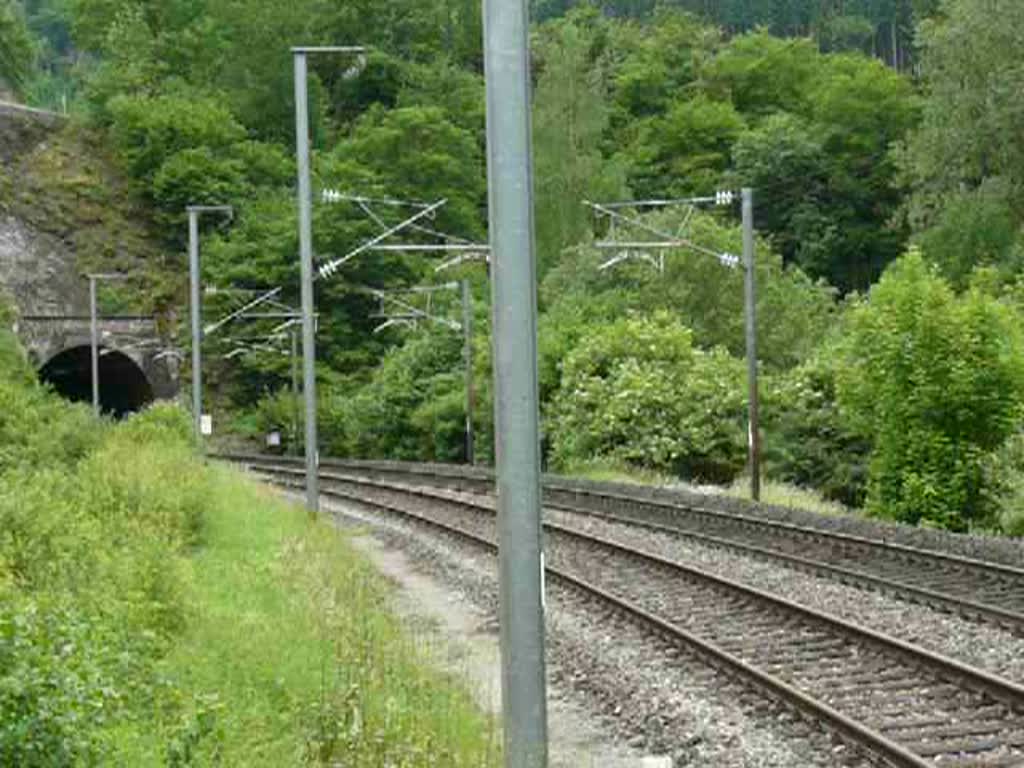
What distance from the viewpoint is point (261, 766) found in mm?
7684

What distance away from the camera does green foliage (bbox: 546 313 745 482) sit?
1603 inches

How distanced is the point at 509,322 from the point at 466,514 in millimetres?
23617

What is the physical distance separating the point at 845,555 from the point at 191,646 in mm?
11873

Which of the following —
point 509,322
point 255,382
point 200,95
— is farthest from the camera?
point 200,95

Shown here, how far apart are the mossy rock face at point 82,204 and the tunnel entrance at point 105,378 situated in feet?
9.03

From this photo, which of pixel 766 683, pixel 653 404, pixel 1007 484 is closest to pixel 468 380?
pixel 653 404

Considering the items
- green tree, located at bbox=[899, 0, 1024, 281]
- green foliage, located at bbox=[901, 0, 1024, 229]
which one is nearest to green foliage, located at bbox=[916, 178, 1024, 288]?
green tree, located at bbox=[899, 0, 1024, 281]

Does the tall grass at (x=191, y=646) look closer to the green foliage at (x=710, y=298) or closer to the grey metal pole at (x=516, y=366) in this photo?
the grey metal pole at (x=516, y=366)

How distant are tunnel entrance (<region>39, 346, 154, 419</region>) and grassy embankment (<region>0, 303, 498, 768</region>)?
46.4 meters

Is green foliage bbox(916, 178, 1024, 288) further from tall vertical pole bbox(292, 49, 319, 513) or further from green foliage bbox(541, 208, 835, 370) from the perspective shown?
tall vertical pole bbox(292, 49, 319, 513)

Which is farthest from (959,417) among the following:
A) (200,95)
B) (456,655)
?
(200,95)

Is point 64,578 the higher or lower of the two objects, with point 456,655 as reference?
higher

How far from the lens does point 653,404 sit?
135 ft

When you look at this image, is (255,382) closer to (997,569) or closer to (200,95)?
(200,95)
